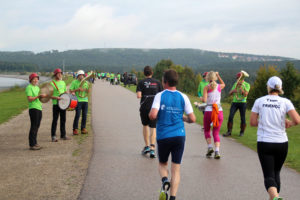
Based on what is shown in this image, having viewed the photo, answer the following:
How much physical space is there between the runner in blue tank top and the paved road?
1.66ft

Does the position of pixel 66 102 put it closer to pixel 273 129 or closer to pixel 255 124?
pixel 255 124

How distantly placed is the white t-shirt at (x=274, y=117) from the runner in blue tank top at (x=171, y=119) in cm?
92

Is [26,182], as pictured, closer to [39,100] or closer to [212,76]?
[39,100]

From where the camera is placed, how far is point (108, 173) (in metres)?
6.48

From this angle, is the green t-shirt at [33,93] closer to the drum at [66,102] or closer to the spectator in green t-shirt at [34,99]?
the spectator in green t-shirt at [34,99]

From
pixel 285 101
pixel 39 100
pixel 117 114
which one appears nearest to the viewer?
pixel 285 101

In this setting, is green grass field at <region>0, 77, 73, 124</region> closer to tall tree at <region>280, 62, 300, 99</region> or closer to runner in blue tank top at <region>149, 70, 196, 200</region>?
runner in blue tank top at <region>149, 70, 196, 200</region>

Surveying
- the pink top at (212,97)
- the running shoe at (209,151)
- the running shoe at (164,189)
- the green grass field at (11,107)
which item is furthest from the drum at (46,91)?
the green grass field at (11,107)

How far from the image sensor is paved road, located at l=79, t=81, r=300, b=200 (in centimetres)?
534

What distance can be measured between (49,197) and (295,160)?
529 cm

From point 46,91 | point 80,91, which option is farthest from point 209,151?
point 80,91

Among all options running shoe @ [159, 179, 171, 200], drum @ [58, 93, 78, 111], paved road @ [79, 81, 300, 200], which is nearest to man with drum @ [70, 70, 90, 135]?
drum @ [58, 93, 78, 111]

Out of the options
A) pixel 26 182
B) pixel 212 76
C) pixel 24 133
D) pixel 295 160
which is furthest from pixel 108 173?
pixel 24 133

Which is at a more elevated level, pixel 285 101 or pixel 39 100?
pixel 285 101
